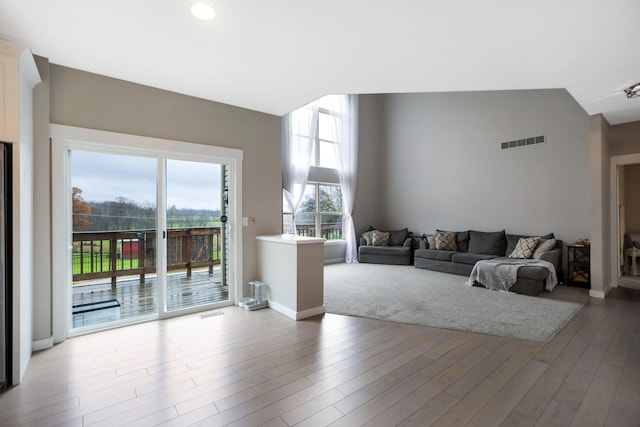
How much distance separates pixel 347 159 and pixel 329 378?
6009mm

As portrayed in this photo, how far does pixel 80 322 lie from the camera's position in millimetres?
3064

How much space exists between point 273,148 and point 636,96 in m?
4.36

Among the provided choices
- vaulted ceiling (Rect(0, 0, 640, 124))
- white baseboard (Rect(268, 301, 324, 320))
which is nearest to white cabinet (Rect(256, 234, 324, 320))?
white baseboard (Rect(268, 301, 324, 320))

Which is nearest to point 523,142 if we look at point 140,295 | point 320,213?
point 320,213

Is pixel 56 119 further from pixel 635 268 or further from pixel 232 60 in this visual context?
pixel 635 268

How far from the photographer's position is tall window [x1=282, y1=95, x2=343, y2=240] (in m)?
7.16

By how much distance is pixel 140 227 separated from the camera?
10.9ft

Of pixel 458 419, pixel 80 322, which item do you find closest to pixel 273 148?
pixel 80 322

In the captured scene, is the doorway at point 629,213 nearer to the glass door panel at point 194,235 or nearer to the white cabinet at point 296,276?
the white cabinet at point 296,276

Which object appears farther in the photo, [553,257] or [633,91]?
[553,257]

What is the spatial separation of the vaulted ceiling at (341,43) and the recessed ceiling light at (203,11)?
0.14ft

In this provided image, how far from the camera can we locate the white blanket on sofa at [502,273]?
4.54m

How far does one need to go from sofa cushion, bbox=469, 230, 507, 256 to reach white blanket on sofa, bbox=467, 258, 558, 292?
901mm

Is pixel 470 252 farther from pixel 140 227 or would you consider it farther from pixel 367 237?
pixel 140 227
